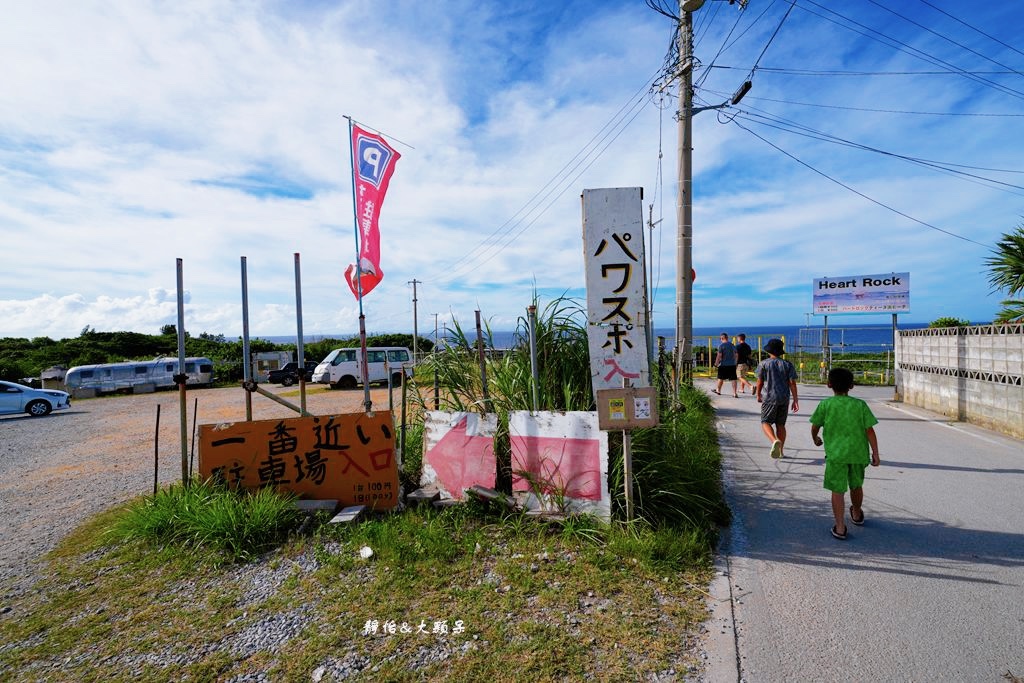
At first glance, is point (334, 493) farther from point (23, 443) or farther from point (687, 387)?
point (23, 443)

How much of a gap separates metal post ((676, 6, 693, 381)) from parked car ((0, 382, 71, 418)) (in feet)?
60.2

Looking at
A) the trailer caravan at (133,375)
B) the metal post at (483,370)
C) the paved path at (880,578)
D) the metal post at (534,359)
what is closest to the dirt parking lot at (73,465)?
the metal post at (483,370)

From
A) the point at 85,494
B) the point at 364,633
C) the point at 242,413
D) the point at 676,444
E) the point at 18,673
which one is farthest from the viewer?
the point at 242,413

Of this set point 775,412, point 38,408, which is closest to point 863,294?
point 775,412

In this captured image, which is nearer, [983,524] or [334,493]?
[983,524]

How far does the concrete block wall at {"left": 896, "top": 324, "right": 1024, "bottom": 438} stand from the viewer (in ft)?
26.0

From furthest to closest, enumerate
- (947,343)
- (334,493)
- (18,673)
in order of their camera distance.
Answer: (947,343) < (334,493) < (18,673)

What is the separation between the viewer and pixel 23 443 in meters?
10.9

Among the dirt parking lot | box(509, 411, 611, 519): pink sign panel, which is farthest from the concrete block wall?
the dirt parking lot

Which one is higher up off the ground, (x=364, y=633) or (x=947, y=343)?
(x=947, y=343)

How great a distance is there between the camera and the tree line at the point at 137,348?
31.0 metres

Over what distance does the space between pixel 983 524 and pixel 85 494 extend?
30.6 ft

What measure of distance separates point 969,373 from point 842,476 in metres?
7.33

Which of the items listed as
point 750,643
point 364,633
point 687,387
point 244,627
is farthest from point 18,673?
point 687,387
